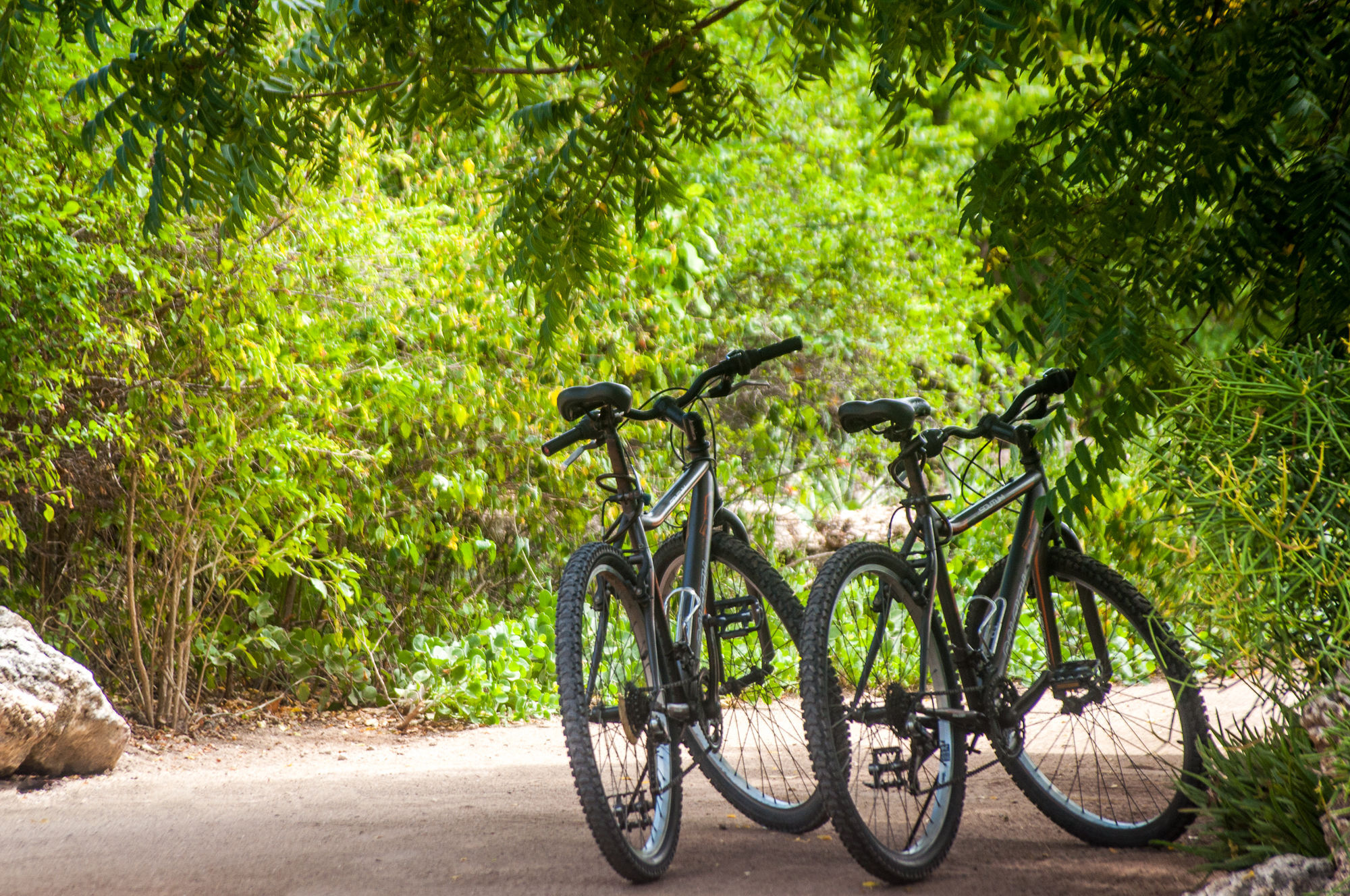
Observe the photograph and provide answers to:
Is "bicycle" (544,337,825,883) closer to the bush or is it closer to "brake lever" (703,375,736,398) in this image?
"brake lever" (703,375,736,398)

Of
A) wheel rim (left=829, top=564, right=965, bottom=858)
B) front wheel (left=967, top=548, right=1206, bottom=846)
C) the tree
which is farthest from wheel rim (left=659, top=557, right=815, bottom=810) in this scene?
the tree

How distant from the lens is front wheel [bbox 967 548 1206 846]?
10.4 ft

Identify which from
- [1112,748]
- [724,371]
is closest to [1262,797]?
[1112,748]

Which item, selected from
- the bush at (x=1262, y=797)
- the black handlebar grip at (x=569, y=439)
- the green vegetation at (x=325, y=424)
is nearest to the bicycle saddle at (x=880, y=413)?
the black handlebar grip at (x=569, y=439)

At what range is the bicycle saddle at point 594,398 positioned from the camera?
3.25 metres

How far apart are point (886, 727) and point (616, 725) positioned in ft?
2.62

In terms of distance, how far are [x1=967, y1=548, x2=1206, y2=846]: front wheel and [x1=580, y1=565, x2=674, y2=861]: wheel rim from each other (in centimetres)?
104

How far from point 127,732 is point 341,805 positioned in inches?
53.8

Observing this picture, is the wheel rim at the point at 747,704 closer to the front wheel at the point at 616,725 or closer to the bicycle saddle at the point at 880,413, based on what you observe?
the front wheel at the point at 616,725

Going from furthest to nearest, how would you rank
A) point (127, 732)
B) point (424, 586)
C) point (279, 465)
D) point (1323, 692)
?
point (424, 586), point (279, 465), point (127, 732), point (1323, 692)

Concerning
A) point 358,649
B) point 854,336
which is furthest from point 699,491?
point 854,336

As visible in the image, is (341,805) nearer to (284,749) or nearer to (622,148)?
(284,749)

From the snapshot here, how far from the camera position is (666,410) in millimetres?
3455

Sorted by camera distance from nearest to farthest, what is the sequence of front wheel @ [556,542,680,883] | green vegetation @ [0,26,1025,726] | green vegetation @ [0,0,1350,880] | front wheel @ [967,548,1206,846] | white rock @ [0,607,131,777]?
green vegetation @ [0,0,1350,880] → front wheel @ [556,542,680,883] → front wheel @ [967,548,1206,846] → white rock @ [0,607,131,777] → green vegetation @ [0,26,1025,726]
